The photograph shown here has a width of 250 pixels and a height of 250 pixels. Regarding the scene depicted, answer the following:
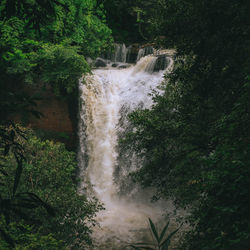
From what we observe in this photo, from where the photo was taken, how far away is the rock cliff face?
12.6m

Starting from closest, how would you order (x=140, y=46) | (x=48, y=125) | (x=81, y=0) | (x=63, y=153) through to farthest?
(x=63, y=153) < (x=48, y=125) < (x=81, y=0) < (x=140, y=46)

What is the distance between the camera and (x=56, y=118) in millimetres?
12953

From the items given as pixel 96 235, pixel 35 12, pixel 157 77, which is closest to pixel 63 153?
pixel 96 235

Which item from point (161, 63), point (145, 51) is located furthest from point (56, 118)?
point (145, 51)

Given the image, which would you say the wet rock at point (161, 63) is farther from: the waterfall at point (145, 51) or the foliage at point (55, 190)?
the foliage at point (55, 190)

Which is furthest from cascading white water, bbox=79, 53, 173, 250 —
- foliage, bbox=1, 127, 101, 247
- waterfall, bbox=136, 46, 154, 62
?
foliage, bbox=1, 127, 101, 247

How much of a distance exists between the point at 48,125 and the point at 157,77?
606 centimetres

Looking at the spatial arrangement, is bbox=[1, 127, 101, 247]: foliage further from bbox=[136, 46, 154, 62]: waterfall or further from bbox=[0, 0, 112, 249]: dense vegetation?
bbox=[136, 46, 154, 62]: waterfall

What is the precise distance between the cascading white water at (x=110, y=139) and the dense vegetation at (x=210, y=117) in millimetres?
4504

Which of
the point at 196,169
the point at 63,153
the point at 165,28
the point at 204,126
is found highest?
the point at 165,28

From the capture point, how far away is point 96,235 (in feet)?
31.8

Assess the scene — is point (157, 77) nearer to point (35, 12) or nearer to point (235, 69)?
point (235, 69)

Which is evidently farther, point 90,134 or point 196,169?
point 90,134

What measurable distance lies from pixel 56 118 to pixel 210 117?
28.7 ft
